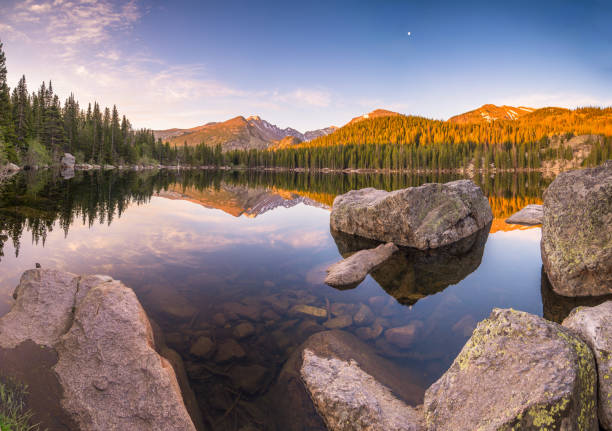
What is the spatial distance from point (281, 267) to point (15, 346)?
699 cm

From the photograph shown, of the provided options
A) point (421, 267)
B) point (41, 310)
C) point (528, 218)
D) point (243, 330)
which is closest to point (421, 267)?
point (421, 267)

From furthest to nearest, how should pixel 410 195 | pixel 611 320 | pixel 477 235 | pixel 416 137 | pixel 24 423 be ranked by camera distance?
1. pixel 416 137
2. pixel 477 235
3. pixel 410 195
4. pixel 611 320
5. pixel 24 423

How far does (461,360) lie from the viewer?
13.0ft

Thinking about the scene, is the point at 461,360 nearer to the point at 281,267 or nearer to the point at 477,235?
the point at 281,267

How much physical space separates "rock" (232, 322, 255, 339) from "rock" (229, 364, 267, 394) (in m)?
0.95

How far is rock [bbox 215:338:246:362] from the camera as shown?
541 cm

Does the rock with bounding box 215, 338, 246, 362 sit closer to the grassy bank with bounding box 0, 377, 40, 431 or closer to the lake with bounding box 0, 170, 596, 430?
the lake with bounding box 0, 170, 596, 430

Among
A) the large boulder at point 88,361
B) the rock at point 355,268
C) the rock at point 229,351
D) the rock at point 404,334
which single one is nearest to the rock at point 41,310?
the large boulder at point 88,361

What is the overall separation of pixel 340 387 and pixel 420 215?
1032 cm

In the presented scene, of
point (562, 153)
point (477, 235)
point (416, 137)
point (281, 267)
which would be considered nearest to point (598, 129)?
point (562, 153)

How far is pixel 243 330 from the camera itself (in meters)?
6.31

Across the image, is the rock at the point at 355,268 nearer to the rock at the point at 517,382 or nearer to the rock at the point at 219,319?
the rock at the point at 219,319

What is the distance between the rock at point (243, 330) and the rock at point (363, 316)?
7.74 ft

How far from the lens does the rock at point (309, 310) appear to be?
23.3 feet
